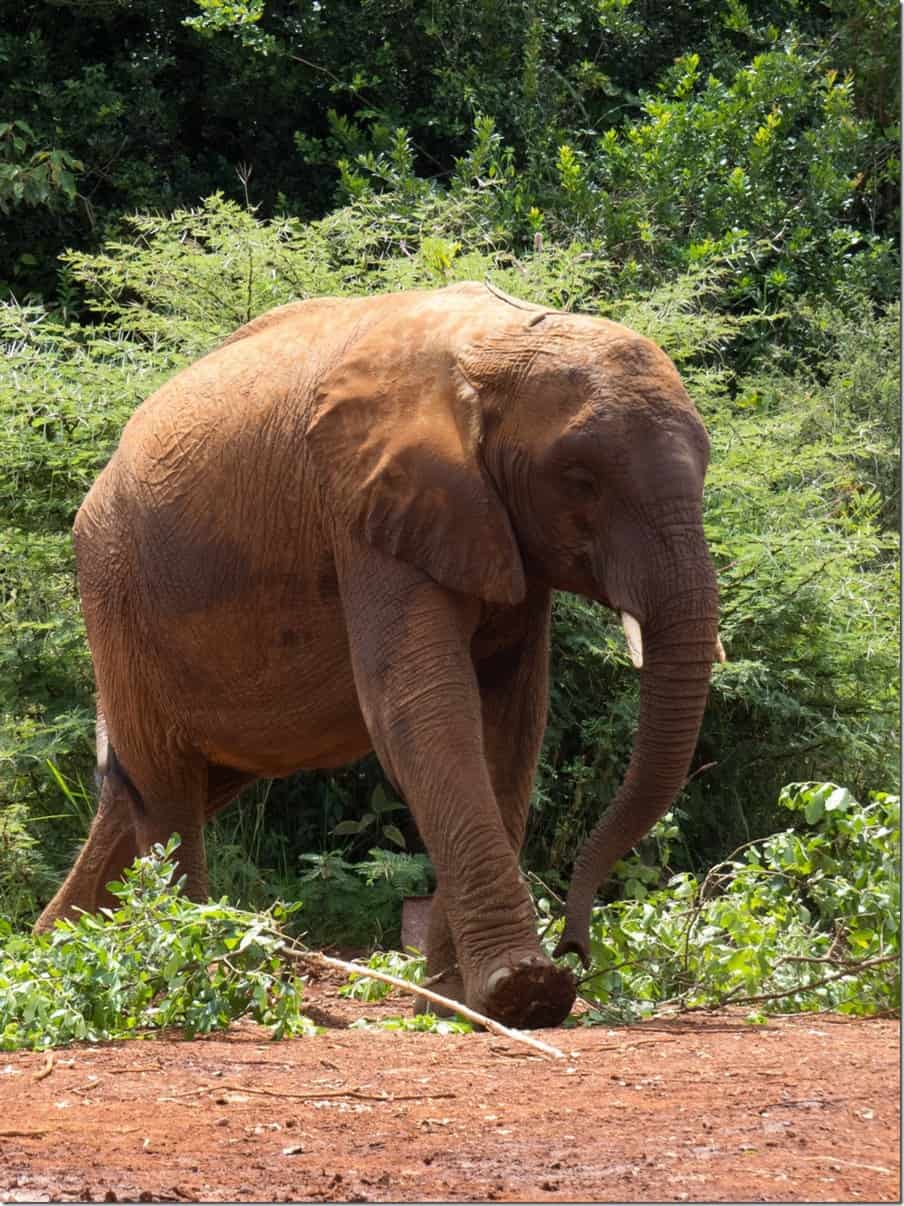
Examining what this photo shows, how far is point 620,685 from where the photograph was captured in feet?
35.9

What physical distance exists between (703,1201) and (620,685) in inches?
282

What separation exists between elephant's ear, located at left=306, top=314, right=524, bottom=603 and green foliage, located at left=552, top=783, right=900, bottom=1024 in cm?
133

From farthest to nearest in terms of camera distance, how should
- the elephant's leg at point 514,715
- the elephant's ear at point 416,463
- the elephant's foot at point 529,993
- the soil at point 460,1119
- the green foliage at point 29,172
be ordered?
the green foliage at point 29,172
the elephant's leg at point 514,715
the elephant's ear at point 416,463
the elephant's foot at point 529,993
the soil at point 460,1119

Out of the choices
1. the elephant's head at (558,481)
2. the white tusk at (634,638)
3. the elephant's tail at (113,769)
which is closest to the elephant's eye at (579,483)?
the elephant's head at (558,481)

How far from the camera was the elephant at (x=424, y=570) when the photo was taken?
6441mm

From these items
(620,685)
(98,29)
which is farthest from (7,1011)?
(98,29)

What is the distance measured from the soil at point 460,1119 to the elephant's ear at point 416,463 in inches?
59.8

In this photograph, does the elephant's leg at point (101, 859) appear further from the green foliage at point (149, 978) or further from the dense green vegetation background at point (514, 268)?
the green foliage at point (149, 978)


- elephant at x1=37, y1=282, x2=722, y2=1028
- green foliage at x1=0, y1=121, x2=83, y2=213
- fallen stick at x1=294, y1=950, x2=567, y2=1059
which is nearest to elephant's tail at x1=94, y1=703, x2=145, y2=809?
elephant at x1=37, y1=282, x2=722, y2=1028

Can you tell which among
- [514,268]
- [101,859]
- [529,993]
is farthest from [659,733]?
[514,268]

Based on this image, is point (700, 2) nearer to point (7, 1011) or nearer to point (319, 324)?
point (319, 324)

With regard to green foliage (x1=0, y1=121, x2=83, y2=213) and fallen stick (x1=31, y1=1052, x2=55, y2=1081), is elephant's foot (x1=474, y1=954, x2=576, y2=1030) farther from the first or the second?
green foliage (x1=0, y1=121, x2=83, y2=213)

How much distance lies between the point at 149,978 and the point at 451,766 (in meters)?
1.11

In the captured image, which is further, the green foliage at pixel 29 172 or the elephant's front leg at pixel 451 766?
the green foliage at pixel 29 172
